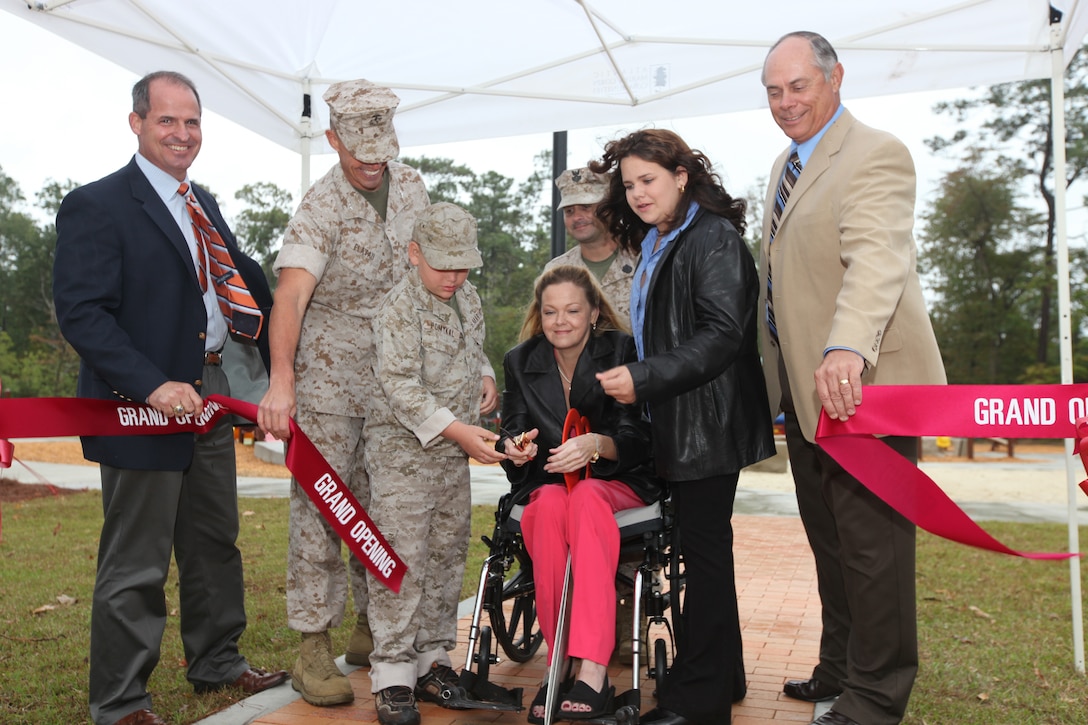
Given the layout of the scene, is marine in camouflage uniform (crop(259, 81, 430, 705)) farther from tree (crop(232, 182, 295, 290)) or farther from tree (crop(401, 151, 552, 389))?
tree (crop(232, 182, 295, 290))

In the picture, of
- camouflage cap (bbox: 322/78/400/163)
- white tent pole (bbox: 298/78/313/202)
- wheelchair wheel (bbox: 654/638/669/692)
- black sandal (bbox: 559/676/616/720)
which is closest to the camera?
black sandal (bbox: 559/676/616/720)

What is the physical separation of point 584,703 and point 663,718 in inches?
11.3

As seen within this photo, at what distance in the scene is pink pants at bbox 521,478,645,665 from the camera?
3314 mm

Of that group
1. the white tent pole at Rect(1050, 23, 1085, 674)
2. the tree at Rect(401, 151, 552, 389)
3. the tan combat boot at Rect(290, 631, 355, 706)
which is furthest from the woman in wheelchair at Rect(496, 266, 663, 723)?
the tree at Rect(401, 151, 552, 389)

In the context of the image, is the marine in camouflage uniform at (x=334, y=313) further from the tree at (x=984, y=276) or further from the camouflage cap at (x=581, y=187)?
the tree at (x=984, y=276)

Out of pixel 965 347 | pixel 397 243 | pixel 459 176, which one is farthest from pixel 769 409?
pixel 965 347

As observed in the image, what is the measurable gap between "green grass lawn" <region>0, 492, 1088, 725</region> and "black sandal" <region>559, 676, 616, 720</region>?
3.80ft

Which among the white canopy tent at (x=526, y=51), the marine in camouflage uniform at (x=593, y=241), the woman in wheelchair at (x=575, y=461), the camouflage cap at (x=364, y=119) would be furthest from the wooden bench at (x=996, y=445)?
the camouflage cap at (x=364, y=119)

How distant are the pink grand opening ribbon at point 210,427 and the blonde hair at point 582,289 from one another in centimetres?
100

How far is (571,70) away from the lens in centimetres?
589

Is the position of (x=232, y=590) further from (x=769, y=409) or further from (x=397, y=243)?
(x=769, y=409)

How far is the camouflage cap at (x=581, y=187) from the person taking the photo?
14.9ft

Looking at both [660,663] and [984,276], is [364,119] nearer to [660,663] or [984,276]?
[660,663]

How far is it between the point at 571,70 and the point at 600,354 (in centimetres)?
258
